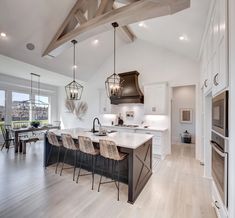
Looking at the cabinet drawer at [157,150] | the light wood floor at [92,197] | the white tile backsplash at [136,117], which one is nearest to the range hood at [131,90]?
the white tile backsplash at [136,117]

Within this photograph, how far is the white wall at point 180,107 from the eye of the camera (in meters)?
6.87

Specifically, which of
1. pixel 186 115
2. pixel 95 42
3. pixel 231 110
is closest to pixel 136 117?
pixel 186 115

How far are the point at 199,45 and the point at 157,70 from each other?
74.6 inches

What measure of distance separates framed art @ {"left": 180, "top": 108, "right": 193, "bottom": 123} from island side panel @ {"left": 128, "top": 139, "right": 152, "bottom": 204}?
465 centimetres

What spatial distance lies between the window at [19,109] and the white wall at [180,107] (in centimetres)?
771

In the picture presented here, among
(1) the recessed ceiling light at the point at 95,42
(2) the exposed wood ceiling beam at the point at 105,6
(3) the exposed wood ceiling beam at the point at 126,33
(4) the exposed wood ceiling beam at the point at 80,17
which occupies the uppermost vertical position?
(3) the exposed wood ceiling beam at the point at 126,33

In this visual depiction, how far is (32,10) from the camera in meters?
3.37

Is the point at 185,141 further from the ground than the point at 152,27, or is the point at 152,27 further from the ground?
the point at 152,27

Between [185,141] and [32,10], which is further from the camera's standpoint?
[185,141]

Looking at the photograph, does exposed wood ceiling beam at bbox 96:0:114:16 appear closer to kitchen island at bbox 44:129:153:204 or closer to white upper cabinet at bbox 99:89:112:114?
kitchen island at bbox 44:129:153:204

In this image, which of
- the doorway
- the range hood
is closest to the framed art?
the doorway

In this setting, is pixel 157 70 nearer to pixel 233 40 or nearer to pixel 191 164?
pixel 191 164

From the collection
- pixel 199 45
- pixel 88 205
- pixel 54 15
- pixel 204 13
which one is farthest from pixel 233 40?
pixel 54 15

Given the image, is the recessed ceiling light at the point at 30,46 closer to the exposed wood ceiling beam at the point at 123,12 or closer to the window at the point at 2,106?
the exposed wood ceiling beam at the point at 123,12
